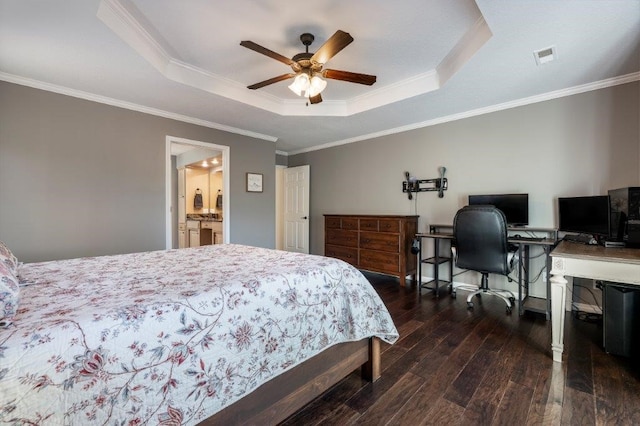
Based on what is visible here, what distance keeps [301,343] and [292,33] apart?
233 centimetres

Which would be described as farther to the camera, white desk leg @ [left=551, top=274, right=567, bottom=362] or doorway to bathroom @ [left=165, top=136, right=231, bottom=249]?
doorway to bathroom @ [left=165, top=136, right=231, bottom=249]

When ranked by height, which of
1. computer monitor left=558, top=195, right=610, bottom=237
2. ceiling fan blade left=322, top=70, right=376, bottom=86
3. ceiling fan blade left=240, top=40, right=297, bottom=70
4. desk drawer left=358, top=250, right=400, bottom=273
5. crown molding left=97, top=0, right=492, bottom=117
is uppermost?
crown molding left=97, top=0, right=492, bottom=117

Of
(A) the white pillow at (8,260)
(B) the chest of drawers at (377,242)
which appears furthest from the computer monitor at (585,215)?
(A) the white pillow at (8,260)

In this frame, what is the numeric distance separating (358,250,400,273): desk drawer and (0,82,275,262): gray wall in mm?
2774

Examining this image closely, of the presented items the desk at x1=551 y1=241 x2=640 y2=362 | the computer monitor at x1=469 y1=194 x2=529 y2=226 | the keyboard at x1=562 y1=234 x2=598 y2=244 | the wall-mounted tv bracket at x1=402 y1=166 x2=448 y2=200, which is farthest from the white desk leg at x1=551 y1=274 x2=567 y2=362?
the wall-mounted tv bracket at x1=402 y1=166 x2=448 y2=200

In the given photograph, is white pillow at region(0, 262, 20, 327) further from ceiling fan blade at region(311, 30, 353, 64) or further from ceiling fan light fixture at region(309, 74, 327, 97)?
ceiling fan light fixture at region(309, 74, 327, 97)

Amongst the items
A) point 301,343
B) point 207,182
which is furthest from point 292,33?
point 207,182

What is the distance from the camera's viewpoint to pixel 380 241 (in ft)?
13.2

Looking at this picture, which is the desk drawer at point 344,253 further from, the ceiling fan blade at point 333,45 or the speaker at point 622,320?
the ceiling fan blade at point 333,45

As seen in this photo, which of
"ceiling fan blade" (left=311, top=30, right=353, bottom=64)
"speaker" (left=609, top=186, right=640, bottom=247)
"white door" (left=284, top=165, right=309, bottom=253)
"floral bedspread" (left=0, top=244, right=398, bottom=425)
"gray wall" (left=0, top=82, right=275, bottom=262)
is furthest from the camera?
"white door" (left=284, top=165, right=309, bottom=253)

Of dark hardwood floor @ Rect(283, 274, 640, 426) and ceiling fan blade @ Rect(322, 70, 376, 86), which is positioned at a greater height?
ceiling fan blade @ Rect(322, 70, 376, 86)

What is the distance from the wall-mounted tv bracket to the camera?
390cm

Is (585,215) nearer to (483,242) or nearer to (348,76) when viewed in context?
(483,242)

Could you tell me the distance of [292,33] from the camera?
91.6 inches
